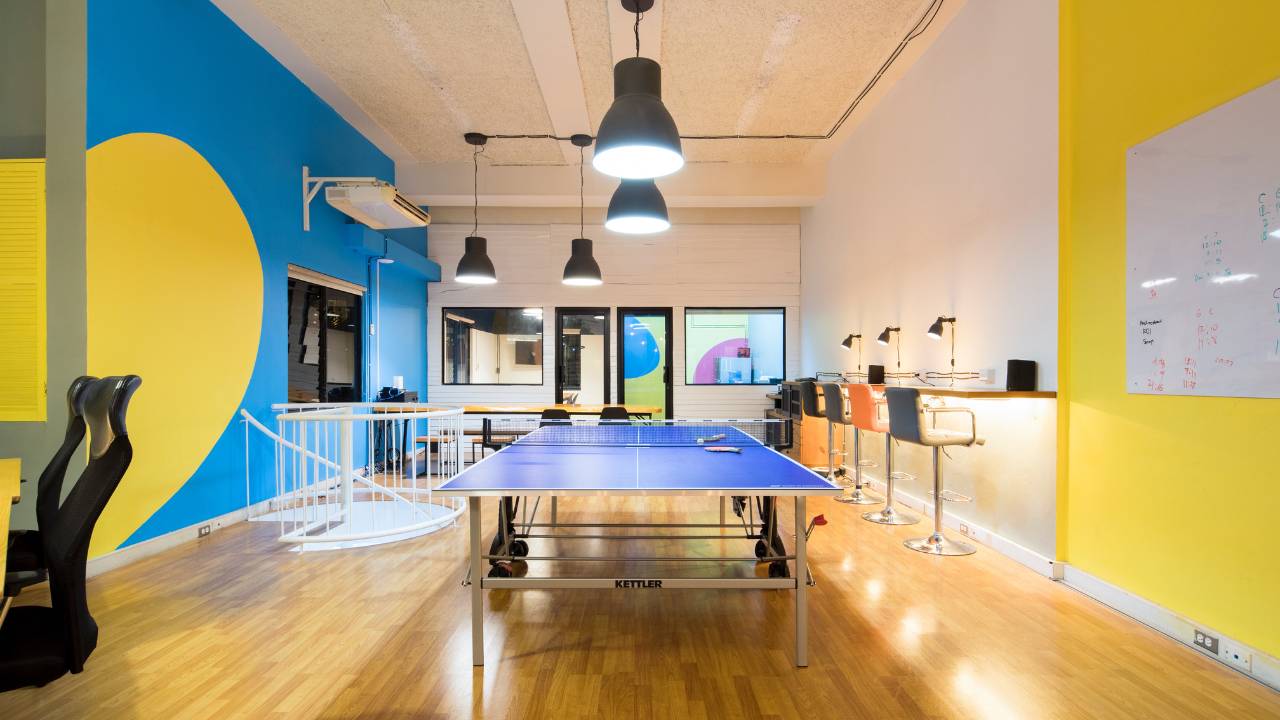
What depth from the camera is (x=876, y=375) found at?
640 centimetres

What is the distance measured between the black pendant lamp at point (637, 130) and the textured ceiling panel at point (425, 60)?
243 centimetres

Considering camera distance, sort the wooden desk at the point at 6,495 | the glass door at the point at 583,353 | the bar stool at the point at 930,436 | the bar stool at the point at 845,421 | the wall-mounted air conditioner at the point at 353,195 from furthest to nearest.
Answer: the glass door at the point at 583,353 → the wall-mounted air conditioner at the point at 353,195 → the bar stool at the point at 845,421 → the bar stool at the point at 930,436 → the wooden desk at the point at 6,495

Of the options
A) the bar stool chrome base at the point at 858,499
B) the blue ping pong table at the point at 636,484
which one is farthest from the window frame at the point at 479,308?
the blue ping pong table at the point at 636,484

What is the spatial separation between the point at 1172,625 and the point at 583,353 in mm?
7935

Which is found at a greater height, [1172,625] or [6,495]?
[6,495]

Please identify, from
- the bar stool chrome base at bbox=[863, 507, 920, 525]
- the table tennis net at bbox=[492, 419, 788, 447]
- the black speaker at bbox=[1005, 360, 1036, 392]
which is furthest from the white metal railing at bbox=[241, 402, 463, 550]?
the black speaker at bbox=[1005, 360, 1036, 392]

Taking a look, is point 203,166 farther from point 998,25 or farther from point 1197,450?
point 1197,450

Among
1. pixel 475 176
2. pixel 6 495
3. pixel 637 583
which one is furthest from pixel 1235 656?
pixel 475 176

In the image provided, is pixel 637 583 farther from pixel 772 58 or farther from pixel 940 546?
pixel 772 58

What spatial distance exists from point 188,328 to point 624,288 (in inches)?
245

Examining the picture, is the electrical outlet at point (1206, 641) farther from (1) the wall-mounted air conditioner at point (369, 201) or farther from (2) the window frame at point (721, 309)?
(2) the window frame at point (721, 309)

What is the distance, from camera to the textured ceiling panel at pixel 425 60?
4.73 meters

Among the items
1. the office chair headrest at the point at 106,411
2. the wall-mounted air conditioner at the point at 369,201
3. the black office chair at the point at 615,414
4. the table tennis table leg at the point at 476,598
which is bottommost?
the table tennis table leg at the point at 476,598

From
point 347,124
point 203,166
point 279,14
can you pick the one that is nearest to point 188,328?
point 203,166
